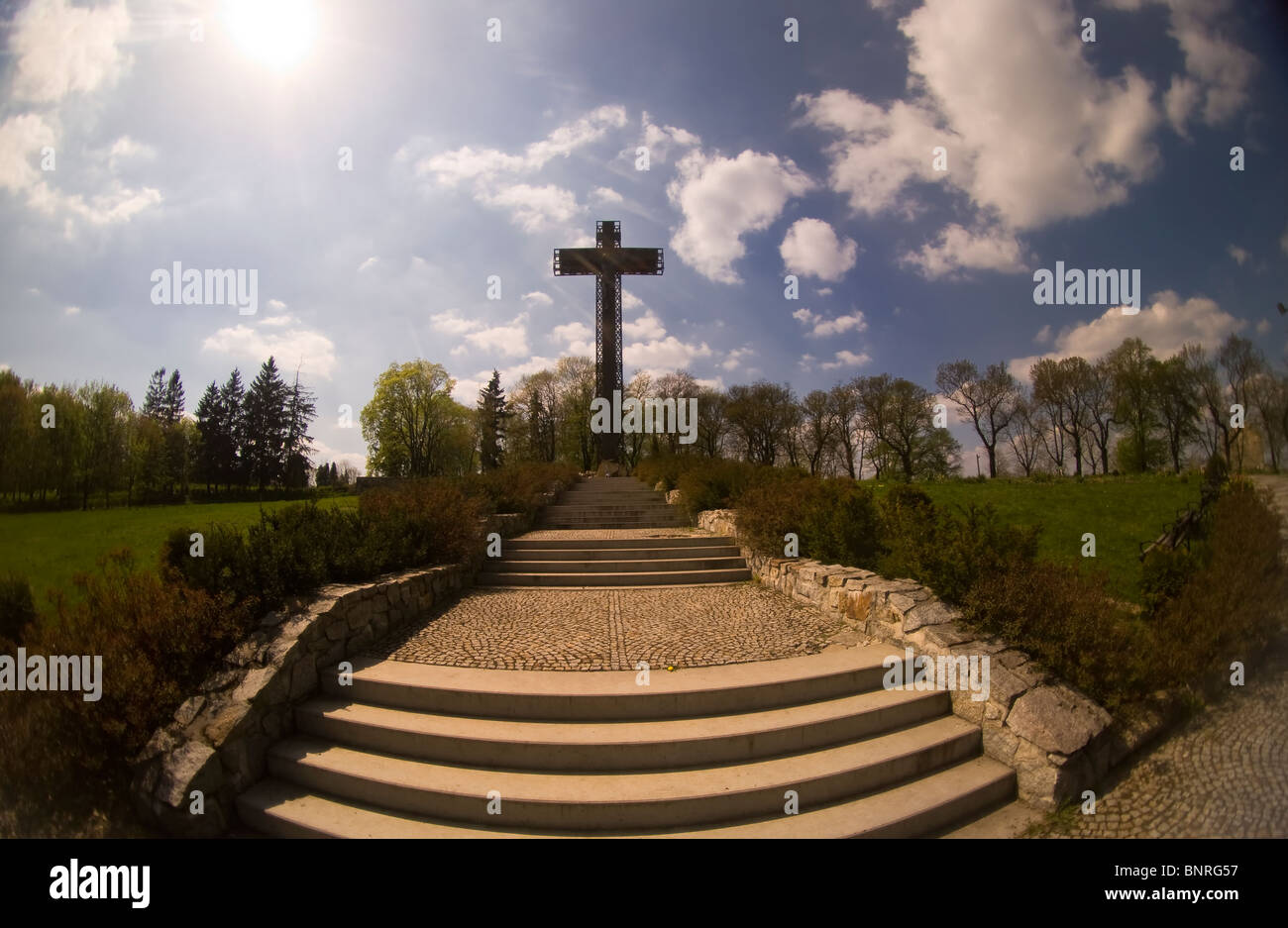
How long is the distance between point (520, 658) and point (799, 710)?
2.89 m

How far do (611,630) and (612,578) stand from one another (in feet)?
8.19

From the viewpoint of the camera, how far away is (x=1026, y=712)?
400 cm

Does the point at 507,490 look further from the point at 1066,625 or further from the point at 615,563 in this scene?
the point at 1066,625

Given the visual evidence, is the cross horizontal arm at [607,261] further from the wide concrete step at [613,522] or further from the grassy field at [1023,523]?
the grassy field at [1023,523]

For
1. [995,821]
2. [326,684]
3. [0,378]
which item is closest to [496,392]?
[0,378]

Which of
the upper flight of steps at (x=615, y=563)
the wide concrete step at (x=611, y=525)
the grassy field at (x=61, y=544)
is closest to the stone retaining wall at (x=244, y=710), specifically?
the grassy field at (x=61, y=544)

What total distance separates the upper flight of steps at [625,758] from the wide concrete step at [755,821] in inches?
0.5

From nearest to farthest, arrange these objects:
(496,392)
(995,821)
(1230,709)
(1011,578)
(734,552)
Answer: (995,821)
(1230,709)
(1011,578)
(734,552)
(496,392)

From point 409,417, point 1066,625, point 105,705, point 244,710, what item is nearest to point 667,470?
point 1066,625

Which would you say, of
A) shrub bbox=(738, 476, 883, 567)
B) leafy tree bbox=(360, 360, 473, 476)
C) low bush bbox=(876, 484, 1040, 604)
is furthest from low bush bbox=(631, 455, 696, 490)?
leafy tree bbox=(360, 360, 473, 476)

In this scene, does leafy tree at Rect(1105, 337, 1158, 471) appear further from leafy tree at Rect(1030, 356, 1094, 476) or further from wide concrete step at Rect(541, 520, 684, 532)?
wide concrete step at Rect(541, 520, 684, 532)
